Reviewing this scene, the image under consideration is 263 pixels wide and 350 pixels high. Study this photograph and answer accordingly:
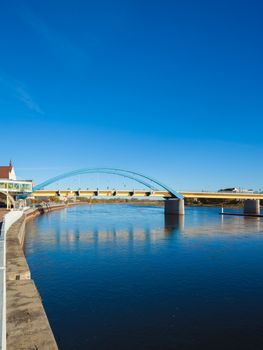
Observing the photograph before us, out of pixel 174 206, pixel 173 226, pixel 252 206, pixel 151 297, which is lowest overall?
Answer: pixel 173 226

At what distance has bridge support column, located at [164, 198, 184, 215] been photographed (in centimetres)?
6550

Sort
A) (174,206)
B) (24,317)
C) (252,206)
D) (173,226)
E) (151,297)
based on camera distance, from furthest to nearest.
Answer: (252,206) → (174,206) → (173,226) → (151,297) → (24,317)

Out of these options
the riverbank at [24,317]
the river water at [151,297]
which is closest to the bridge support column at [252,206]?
the river water at [151,297]

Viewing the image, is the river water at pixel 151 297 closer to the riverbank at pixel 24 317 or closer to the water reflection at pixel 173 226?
the riverbank at pixel 24 317

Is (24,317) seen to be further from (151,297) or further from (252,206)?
(252,206)

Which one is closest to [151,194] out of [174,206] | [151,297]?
[174,206]

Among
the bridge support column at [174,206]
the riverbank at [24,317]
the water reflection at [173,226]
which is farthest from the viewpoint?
the bridge support column at [174,206]

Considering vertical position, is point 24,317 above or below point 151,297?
above

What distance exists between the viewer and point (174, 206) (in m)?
66.4

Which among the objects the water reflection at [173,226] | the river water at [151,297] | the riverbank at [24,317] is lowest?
the water reflection at [173,226]

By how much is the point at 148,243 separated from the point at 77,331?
17599 mm

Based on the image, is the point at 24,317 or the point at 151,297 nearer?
the point at 24,317

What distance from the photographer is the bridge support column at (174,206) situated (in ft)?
215

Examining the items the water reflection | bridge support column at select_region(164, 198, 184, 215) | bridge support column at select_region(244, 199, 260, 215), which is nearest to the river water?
the water reflection
